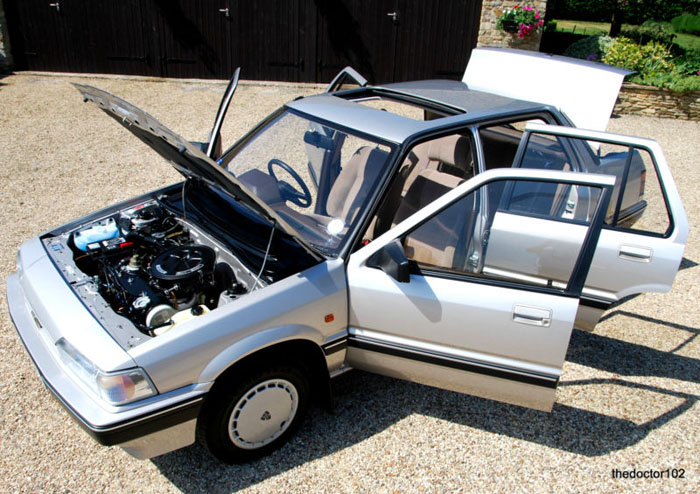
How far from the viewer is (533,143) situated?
4.22 meters

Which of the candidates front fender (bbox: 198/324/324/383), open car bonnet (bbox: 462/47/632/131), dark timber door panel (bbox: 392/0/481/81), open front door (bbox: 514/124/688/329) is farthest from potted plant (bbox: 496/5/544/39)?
front fender (bbox: 198/324/324/383)

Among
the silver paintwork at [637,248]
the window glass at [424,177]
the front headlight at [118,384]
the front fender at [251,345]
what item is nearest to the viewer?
the front headlight at [118,384]

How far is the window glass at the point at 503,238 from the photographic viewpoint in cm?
335

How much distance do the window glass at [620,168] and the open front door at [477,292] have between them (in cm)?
68

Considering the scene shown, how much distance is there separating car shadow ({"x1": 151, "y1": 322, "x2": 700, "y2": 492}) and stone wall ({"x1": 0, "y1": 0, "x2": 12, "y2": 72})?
1271cm

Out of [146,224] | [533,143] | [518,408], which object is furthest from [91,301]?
[533,143]

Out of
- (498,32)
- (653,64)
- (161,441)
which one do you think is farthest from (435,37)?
(161,441)

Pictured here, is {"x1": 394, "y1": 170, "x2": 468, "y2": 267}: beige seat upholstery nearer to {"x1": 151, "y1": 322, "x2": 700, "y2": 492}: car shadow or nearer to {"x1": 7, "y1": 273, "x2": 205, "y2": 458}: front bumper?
{"x1": 151, "y1": 322, "x2": 700, "y2": 492}: car shadow

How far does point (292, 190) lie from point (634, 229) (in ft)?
7.83

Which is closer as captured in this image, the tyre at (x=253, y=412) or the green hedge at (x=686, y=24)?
the tyre at (x=253, y=412)

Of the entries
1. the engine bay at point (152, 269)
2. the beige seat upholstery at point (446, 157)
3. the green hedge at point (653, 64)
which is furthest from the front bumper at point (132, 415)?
the green hedge at point (653, 64)

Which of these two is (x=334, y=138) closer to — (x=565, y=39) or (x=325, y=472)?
(x=325, y=472)

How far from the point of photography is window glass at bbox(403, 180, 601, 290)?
335 centimetres

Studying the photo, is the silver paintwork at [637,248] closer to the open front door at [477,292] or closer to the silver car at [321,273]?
the silver car at [321,273]
